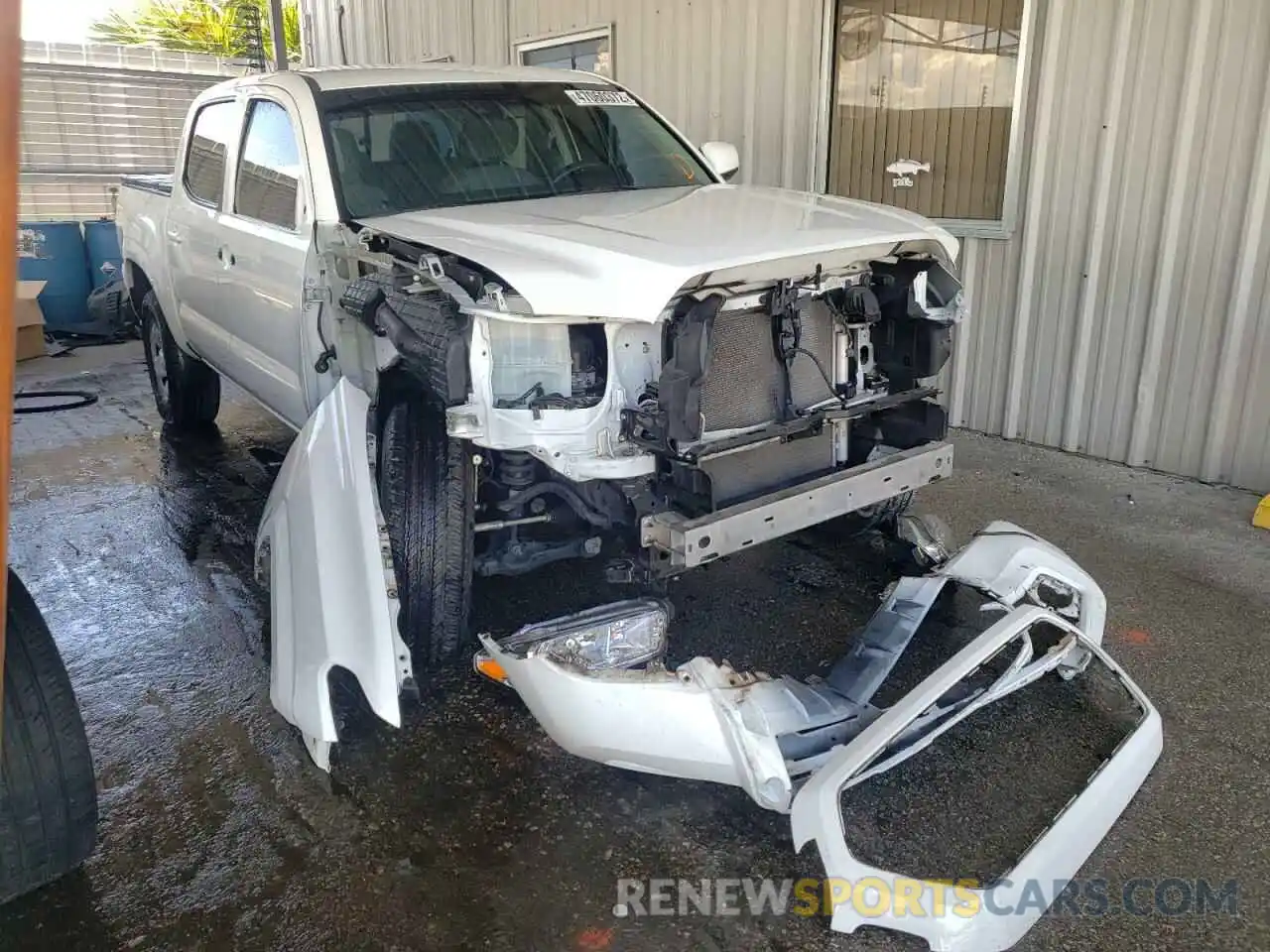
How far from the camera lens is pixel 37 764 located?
2.35m

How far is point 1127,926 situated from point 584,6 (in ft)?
26.0

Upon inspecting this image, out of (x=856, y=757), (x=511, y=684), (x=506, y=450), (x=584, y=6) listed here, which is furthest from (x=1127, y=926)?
(x=584, y=6)

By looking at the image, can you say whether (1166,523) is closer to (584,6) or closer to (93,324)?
(584,6)

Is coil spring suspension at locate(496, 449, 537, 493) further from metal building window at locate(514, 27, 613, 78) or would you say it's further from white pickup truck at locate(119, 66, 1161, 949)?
metal building window at locate(514, 27, 613, 78)

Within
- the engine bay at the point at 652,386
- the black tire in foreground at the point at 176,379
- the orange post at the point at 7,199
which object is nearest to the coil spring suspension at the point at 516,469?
the engine bay at the point at 652,386

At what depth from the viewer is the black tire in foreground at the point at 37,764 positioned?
7.64 feet

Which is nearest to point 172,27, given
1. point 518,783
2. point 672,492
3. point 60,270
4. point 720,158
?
point 60,270

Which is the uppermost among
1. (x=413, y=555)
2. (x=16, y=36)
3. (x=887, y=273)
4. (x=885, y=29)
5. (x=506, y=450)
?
(x=885, y=29)

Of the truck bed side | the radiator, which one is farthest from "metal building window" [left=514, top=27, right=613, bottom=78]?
the radiator

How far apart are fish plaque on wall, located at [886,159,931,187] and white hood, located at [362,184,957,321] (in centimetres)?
263

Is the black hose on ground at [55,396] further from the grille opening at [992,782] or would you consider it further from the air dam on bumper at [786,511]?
the grille opening at [992,782]

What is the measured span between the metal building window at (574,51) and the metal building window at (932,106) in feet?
8.05

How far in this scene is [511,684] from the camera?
9.12 ft

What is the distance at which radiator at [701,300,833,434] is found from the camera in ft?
10.3
